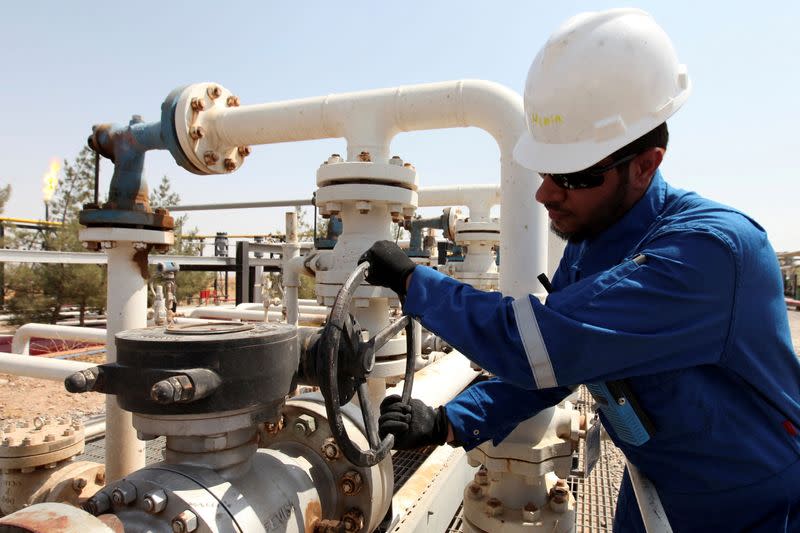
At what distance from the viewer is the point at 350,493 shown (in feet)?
3.70

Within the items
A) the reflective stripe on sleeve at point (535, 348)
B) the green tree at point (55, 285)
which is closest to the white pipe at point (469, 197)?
the reflective stripe on sleeve at point (535, 348)

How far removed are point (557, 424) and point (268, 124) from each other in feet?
4.77

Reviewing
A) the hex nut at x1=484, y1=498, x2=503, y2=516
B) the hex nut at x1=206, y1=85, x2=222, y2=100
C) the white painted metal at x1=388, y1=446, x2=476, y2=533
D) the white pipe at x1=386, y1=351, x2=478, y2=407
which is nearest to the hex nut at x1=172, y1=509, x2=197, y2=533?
the white painted metal at x1=388, y1=446, x2=476, y2=533

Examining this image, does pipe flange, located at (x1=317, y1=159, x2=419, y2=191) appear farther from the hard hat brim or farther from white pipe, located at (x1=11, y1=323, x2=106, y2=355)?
white pipe, located at (x1=11, y1=323, x2=106, y2=355)

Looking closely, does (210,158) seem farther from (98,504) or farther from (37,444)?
(98,504)

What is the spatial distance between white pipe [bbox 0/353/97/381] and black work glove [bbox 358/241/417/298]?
4.85 ft

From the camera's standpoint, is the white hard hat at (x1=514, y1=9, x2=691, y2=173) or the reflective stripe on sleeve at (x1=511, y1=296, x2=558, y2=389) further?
the white hard hat at (x1=514, y1=9, x2=691, y2=173)

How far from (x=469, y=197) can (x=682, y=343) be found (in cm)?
436

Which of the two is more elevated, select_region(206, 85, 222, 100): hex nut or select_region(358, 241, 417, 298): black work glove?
select_region(206, 85, 222, 100): hex nut

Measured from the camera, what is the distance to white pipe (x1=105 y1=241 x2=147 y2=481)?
1668mm

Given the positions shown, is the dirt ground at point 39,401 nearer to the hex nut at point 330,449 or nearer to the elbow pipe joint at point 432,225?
the elbow pipe joint at point 432,225

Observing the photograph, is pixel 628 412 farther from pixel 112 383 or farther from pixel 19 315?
pixel 19 315

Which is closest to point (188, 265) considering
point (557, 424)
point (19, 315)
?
point (19, 315)

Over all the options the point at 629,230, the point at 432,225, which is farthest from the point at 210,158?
the point at 432,225
